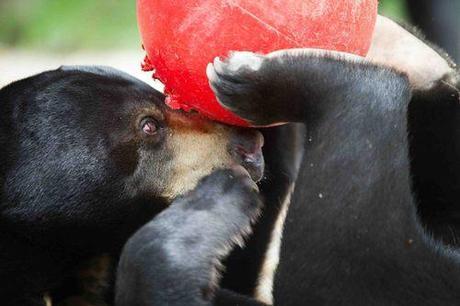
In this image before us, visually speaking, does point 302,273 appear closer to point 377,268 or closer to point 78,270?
point 377,268

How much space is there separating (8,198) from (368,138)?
1.43 metres

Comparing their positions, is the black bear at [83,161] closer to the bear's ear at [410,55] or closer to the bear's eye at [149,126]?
the bear's eye at [149,126]

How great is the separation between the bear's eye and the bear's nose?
12.4 inches

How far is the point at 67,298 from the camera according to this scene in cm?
432

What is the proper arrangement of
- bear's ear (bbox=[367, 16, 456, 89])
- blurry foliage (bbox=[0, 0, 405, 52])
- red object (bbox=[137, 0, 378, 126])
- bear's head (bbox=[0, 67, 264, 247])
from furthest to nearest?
blurry foliage (bbox=[0, 0, 405, 52]) → bear's ear (bbox=[367, 16, 456, 89]) → bear's head (bbox=[0, 67, 264, 247]) → red object (bbox=[137, 0, 378, 126])

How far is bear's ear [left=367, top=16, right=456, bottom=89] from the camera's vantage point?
434 centimetres

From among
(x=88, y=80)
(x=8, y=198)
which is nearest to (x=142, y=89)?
(x=88, y=80)

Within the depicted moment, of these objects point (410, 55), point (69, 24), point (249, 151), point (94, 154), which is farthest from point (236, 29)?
point (69, 24)

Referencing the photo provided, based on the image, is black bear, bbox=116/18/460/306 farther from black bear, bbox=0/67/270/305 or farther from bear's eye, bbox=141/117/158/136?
bear's eye, bbox=141/117/158/136

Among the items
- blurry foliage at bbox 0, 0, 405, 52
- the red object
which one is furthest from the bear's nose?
blurry foliage at bbox 0, 0, 405, 52

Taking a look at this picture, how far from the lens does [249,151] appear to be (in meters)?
4.00

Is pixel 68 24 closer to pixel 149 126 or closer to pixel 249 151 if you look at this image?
pixel 149 126

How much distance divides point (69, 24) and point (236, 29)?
24.0ft

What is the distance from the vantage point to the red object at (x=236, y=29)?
3.49 m
